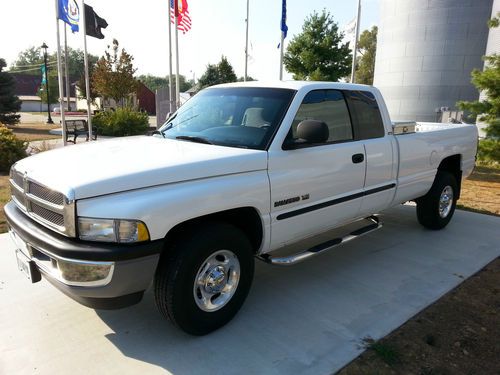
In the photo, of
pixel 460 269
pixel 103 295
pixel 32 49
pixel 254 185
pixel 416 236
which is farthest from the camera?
pixel 32 49

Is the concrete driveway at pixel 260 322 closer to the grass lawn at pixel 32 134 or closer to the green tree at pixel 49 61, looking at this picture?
the grass lawn at pixel 32 134

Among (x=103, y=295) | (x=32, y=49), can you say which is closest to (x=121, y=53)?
(x=103, y=295)

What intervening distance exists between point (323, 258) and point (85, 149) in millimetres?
2861

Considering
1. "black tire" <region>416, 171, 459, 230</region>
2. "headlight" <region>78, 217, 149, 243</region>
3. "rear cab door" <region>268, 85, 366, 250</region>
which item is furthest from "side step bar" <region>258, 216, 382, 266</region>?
"black tire" <region>416, 171, 459, 230</region>

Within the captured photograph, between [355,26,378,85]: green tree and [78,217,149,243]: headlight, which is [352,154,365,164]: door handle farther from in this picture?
[355,26,378,85]: green tree

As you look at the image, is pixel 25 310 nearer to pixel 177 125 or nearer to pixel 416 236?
pixel 177 125

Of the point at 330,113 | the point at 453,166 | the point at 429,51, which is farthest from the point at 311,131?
the point at 429,51

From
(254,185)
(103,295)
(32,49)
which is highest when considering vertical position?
(32,49)

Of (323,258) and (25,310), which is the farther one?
(323,258)

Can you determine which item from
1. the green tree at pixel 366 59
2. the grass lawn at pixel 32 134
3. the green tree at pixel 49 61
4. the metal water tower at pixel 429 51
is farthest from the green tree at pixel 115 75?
the green tree at pixel 49 61

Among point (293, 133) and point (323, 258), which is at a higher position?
point (293, 133)

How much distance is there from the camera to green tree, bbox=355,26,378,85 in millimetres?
57000

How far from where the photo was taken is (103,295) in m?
2.66

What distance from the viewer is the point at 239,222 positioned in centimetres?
345
